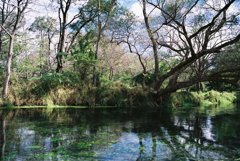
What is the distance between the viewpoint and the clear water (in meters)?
9.83

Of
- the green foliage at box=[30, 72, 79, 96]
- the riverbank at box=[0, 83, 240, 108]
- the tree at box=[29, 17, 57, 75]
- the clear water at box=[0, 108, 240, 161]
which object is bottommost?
the clear water at box=[0, 108, 240, 161]

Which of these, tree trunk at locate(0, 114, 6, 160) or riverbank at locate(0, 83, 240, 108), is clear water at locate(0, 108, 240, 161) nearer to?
tree trunk at locate(0, 114, 6, 160)

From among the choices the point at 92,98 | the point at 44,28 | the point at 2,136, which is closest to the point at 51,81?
the point at 92,98

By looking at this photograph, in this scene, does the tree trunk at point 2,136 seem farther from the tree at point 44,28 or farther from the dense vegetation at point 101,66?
the tree at point 44,28

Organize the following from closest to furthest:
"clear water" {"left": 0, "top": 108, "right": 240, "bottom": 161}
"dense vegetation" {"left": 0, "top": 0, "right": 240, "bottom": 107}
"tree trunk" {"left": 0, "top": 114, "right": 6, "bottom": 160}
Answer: "clear water" {"left": 0, "top": 108, "right": 240, "bottom": 161} < "tree trunk" {"left": 0, "top": 114, "right": 6, "bottom": 160} < "dense vegetation" {"left": 0, "top": 0, "right": 240, "bottom": 107}

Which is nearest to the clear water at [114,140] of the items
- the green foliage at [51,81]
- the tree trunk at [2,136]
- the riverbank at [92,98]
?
the tree trunk at [2,136]

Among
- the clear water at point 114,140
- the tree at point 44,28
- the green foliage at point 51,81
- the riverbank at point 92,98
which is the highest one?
the tree at point 44,28

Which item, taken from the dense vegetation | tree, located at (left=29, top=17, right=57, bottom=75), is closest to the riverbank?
the dense vegetation

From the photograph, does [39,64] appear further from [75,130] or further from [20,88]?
[75,130]

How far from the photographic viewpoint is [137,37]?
36719 mm

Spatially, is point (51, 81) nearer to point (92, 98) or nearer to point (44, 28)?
point (92, 98)

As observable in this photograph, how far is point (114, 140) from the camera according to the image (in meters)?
12.3

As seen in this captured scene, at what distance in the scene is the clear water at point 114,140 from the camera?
32.2ft

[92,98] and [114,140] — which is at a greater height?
[92,98]
